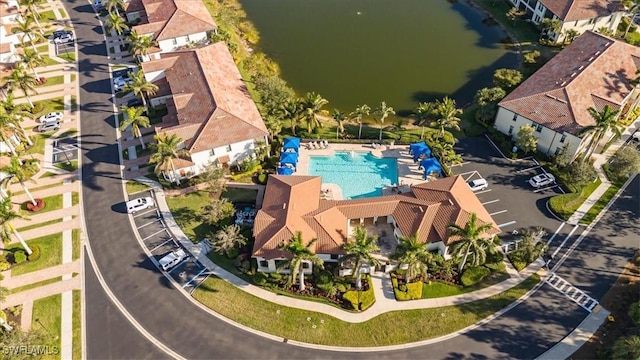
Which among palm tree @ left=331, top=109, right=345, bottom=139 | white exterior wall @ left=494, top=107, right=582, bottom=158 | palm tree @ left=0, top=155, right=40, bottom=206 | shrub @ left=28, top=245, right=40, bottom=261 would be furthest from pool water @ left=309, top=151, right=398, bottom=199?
palm tree @ left=0, top=155, right=40, bottom=206

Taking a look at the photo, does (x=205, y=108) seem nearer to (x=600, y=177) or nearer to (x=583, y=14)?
(x=600, y=177)

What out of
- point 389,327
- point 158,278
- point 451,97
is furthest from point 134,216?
point 451,97

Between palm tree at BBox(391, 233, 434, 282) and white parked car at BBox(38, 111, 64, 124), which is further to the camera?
white parked car at BBox(38, 111, 64, 124)

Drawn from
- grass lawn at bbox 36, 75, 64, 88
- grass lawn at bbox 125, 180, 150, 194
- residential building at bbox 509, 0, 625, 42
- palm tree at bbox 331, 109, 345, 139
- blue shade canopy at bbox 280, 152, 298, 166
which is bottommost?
grass lawn at bbox 125, 180, 150, 194

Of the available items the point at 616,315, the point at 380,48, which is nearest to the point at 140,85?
the point at 380,48

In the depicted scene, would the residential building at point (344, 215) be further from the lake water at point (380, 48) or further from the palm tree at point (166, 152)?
the lake water at point (380, 48)

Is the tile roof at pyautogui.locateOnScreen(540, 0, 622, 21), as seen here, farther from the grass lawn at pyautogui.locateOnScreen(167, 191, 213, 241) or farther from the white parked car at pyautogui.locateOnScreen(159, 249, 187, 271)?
the white parked car at pyautogui.locateOnScreen(159, 249, 187, 271)
